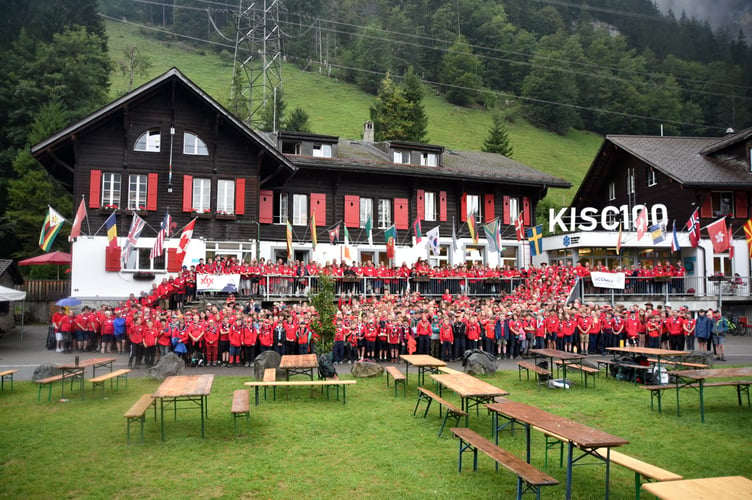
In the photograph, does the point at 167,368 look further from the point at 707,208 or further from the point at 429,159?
the point at 707,208

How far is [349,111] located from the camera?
250 feet

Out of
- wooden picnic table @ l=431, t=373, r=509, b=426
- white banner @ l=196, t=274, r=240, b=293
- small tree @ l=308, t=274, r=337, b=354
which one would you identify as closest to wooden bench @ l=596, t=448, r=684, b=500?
wooden picnic table @ l=431, t=373, r=509, b=426

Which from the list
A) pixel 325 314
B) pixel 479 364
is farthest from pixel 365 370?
pixel 479 364

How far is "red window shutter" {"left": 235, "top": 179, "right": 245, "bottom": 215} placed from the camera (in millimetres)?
29047

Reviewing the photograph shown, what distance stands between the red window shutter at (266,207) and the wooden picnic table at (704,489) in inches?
1087

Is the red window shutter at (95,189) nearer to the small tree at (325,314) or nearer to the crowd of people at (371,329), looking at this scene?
the crowd of people at (371,329)

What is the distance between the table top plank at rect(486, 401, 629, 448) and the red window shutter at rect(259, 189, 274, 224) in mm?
24181

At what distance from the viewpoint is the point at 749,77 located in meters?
63.2

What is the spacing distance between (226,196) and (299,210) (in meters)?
4.57

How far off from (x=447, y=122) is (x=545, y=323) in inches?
2437

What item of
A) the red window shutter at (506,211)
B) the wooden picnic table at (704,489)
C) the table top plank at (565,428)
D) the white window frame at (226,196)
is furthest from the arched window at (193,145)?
the wooden picnic table at (704,489)

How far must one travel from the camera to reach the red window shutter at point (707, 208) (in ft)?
112

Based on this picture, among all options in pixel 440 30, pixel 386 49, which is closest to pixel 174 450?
pixel 386 49

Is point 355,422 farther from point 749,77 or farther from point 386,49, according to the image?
point 386,49
